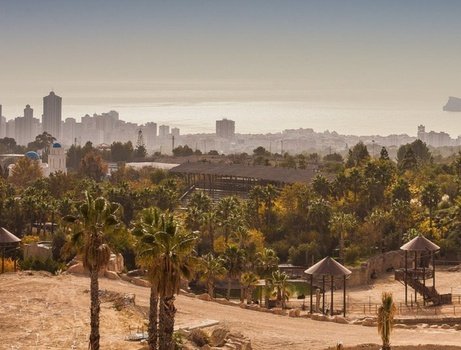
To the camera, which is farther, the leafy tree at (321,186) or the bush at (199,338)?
the leafy tree at (321,186)

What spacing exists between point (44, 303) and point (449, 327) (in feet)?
77.3

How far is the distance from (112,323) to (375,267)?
113ft

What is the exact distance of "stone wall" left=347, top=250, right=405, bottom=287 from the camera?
61781 millimetres

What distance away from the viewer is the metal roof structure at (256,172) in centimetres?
9739

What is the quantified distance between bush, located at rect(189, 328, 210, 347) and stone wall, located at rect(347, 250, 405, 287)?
30.8 metres

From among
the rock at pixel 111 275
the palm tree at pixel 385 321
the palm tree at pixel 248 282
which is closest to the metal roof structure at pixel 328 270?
the palm tree at pixel 248 282

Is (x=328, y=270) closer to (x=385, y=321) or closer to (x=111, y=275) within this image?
(x=385, y=321)

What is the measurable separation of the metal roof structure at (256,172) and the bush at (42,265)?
48.9m

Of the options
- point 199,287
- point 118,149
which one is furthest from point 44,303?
point 118,149

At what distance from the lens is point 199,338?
3241 cm

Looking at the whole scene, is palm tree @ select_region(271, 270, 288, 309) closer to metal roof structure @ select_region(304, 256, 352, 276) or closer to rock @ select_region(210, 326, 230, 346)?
metal roof structure @ select_region(304, 256, 352, 276)

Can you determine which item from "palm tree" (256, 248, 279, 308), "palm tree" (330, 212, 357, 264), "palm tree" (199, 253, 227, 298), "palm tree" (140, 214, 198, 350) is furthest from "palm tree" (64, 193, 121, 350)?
"palm tree" (330, 212, 357, 264)

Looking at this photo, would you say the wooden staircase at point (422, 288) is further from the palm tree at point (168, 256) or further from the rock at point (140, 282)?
the palm tree at point (168, 256)

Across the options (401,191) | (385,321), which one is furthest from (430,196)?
(385,321)
